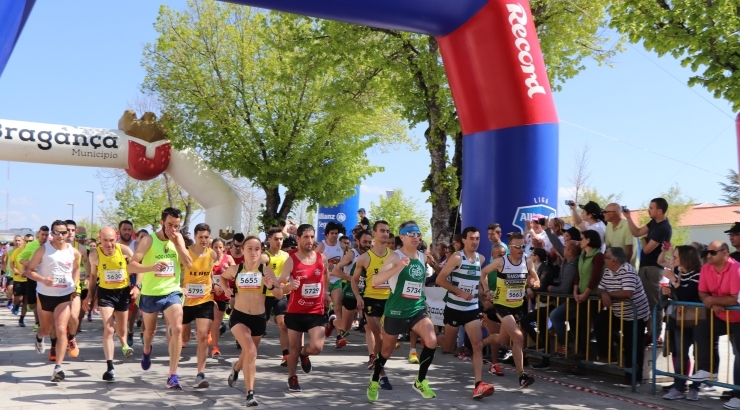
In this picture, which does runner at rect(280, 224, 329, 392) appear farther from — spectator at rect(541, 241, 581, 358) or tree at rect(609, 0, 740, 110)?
tree at rect(609, 0, 740, 110)

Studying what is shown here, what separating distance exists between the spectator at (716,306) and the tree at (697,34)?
7.86 feet

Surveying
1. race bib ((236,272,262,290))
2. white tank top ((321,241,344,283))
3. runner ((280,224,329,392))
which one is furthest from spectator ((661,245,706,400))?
white tank top ((321,241,344,283))

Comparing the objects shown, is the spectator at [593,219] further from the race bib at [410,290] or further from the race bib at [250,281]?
the race bib at [250,281]

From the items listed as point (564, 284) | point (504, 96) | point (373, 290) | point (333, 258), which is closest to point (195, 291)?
point (373, 290)

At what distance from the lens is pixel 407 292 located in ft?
25.3

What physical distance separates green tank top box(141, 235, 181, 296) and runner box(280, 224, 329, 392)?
4.53 feet

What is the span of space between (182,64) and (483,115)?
1546cm

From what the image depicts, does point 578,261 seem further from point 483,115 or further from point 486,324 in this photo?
point 483,115

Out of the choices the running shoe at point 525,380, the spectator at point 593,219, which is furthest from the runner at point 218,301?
the spectator at point 593,219

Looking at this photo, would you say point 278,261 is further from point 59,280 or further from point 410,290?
point 59,280

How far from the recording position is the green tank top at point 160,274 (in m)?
8.38

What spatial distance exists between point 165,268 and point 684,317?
587 cm

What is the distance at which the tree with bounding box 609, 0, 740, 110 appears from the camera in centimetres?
901

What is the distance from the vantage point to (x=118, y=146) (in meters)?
21.5
